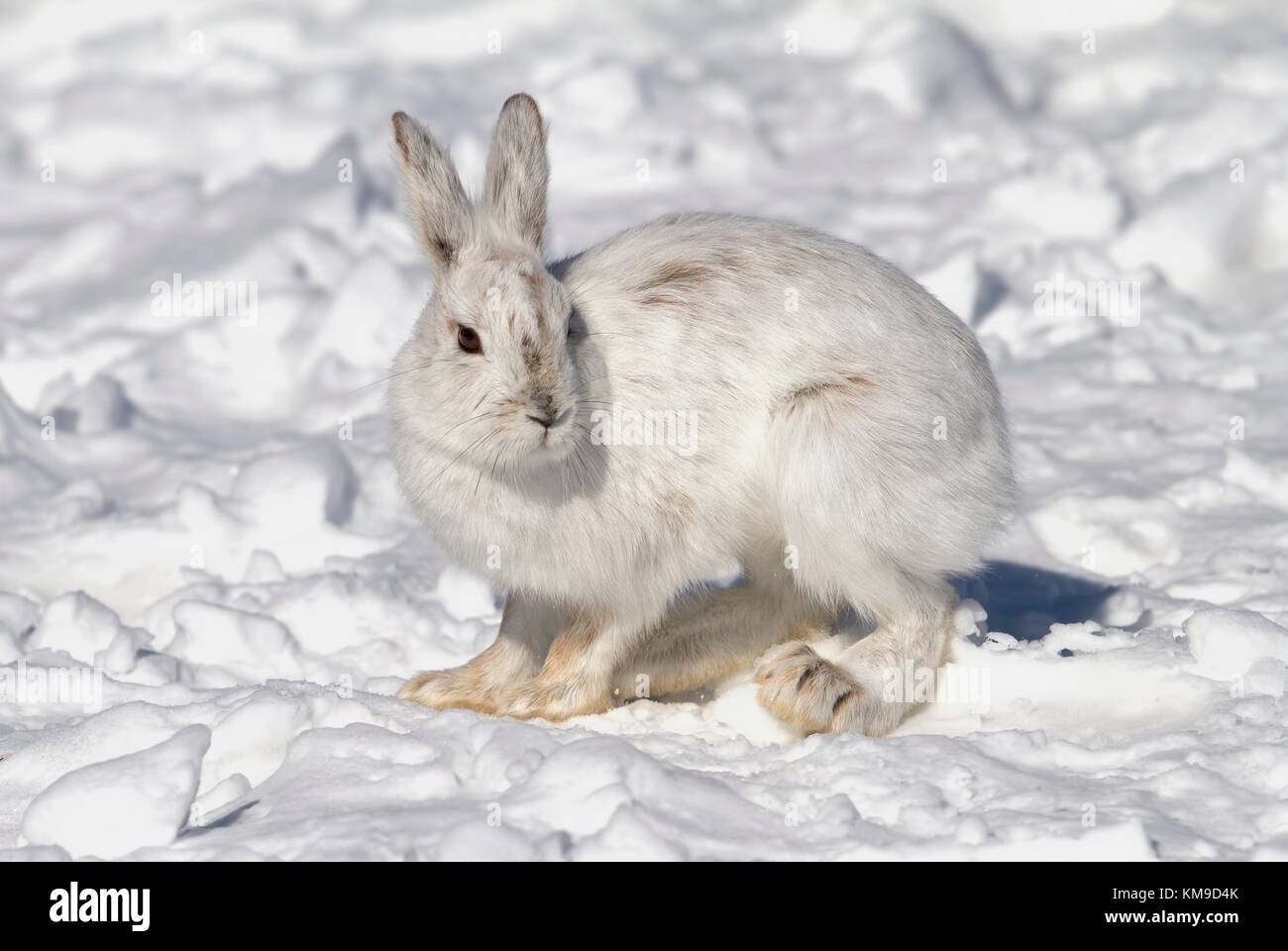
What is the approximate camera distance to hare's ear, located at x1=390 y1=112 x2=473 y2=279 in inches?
146

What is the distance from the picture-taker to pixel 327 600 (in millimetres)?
4863

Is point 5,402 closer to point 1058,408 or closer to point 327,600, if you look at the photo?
point 327,600

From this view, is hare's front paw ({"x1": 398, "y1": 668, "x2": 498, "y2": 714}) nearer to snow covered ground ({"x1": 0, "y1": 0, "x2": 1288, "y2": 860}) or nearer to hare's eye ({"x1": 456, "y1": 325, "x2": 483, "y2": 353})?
snow covered ground ({"x1": 0, "y1": 0, "x2": 1288, "y2": 860})

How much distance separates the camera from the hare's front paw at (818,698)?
3.71 meters

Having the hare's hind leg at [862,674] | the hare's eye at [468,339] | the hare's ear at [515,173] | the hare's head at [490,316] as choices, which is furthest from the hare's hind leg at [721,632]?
the hare's ear at [515,173]

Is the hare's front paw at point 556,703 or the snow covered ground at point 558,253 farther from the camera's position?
the hare's front paw at point 556,703

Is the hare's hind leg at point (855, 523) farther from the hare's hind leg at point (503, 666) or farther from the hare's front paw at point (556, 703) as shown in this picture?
the hare's hind leg at point (503, 666)

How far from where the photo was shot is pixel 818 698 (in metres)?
3.72

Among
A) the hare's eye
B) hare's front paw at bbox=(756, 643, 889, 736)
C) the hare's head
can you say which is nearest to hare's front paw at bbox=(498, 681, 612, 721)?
hare's front paw at bbox=(756, 643, 889, 736)

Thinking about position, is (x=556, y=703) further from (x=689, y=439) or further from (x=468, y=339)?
(x=468, y=339)

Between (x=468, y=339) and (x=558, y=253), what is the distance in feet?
14.2
